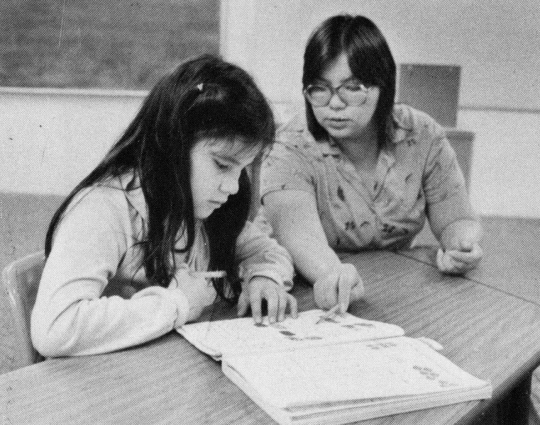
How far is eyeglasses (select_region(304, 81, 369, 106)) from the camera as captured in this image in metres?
1.55

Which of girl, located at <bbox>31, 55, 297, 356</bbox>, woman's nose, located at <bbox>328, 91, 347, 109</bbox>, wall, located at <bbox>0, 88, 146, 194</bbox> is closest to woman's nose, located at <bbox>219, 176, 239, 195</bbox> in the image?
girl, located at <bbox>31, 55, 297, 356</bbox>

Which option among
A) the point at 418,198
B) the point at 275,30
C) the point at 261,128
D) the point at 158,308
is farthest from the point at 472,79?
the point at 158,308

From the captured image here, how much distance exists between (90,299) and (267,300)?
31 cm

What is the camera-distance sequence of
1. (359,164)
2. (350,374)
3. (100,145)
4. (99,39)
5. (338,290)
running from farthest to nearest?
(100,145) < (99,39) < (359,164) < (338,290) < (350,374)

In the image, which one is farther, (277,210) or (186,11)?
(186,11)

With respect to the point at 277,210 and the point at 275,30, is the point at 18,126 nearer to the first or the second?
the point at 275,30

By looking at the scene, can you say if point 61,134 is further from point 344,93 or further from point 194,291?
point 194,291

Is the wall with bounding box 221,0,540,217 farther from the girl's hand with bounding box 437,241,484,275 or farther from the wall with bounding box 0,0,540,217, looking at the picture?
the girl's hand with bounding box 437,241,484,275

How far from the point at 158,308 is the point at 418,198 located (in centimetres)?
97

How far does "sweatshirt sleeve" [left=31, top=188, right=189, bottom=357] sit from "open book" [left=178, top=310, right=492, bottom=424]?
0.07 metres

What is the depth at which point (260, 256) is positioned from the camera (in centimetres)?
137

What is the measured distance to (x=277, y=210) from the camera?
5.08 ft

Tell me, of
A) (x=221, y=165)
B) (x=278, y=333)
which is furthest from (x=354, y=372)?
(x=221, y=165)

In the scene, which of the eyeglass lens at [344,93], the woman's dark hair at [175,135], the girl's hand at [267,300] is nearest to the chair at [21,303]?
the woman's dark hair at [175,135]
